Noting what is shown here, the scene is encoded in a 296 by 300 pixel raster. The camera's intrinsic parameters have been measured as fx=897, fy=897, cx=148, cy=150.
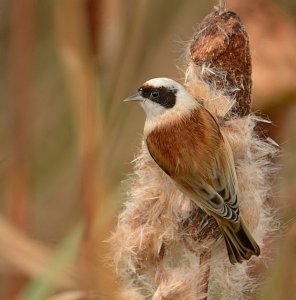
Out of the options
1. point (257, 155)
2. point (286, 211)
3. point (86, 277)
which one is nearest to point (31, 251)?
point (86, 277)

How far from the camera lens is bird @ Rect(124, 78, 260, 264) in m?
1.53

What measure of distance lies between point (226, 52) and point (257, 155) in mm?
201

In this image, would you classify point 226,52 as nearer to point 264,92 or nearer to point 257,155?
point 257,155

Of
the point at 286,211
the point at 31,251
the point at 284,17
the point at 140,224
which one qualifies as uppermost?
the point at 284,17

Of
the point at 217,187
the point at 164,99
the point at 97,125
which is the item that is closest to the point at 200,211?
the point at 217,187

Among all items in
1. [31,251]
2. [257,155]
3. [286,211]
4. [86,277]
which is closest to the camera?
[257,155]

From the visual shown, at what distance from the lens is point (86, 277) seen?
183 centimetres

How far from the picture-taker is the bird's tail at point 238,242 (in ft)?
4.98

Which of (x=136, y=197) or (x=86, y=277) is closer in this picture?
(x=136, y=197)

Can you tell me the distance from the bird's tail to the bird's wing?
0.07 ft

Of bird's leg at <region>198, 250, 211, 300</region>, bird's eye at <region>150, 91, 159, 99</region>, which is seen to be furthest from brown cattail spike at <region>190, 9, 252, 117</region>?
bird's leg at <region>198, 250, 211, 300</region>

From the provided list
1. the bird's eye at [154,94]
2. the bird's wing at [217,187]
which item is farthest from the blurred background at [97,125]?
the bird's wing at [217,187]

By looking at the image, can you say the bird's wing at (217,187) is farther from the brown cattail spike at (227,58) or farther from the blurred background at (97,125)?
the blurred background at (97,125)

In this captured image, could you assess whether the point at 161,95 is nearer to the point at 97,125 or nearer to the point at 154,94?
the point at 154,94
